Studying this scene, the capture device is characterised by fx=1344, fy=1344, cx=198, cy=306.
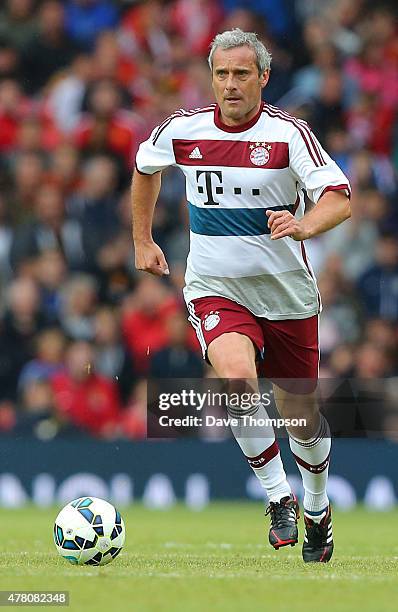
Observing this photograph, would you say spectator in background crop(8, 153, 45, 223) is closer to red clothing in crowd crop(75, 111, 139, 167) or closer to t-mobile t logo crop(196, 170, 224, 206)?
red clothing in crowd crop(75, 111, 139, 167)

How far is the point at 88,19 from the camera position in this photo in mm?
15352

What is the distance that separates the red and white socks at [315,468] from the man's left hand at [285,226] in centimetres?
122

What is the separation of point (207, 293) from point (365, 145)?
712 cm

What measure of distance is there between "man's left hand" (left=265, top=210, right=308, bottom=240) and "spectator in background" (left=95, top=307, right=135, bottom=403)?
619 cm

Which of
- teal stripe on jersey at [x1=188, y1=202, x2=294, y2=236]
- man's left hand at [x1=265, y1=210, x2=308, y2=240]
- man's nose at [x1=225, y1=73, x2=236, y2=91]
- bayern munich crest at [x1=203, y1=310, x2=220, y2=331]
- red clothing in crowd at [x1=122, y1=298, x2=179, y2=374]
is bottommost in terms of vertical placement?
red clothing in crowd at [x1=122, y1=298, x2=179, y2=374]

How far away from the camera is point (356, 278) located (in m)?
12.8

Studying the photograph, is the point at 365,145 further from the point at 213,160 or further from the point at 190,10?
the point at 213,160

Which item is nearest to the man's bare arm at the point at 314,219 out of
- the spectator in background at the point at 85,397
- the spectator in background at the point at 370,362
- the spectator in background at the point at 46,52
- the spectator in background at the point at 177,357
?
the spectator in background at the point at 177,357

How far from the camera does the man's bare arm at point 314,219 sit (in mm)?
A: 6391

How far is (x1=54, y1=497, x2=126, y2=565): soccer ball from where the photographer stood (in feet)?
21.8

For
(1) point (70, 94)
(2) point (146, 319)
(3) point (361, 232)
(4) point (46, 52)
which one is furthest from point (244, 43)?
(4) point (46, 52)

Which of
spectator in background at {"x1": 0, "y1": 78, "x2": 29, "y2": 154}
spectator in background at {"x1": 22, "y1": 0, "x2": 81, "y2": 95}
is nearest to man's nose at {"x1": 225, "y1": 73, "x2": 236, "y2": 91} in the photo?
spectator in background at {"x1": 0, "y1": 78, "x2": 29, "y2": 154}

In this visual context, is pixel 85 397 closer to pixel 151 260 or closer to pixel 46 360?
pixel 46 360

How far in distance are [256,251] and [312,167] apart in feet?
1.88
